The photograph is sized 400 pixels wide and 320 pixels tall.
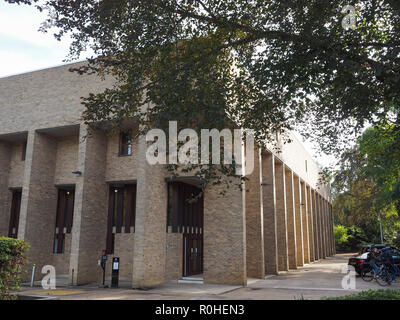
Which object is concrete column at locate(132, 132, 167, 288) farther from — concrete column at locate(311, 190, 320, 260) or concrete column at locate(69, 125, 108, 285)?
concrete column at locate(311, 190, 320, 260)

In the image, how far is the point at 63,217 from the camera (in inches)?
807

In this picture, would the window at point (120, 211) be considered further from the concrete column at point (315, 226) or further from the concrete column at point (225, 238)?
the concrete column at point (315, 226)

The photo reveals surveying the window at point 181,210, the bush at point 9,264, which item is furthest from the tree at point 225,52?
the window at point 181,210

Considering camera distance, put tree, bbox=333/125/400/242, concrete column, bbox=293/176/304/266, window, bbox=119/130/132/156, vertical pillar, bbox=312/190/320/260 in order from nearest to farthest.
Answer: tree, bbox=333/125/400/242
window, bbox=119/130/132/156
concrete column, bbox=293/176/304/266
vertical pillar, bbox=312/190/320/260

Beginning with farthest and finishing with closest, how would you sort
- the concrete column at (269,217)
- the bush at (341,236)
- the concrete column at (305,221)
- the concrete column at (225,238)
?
1. the bush at (341,236)
2. the concrete column at (305,221)
3. the concrete column at (269,217)
4. the concrete column at (225,238)

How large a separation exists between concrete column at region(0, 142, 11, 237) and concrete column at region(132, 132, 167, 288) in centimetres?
929

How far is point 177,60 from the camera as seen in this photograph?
9.19 metres

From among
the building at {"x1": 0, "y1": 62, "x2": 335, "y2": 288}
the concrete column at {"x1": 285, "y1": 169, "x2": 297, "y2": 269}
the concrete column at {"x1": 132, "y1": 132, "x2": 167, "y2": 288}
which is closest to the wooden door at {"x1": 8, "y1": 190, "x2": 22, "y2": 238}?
the building at {"x1": 0, "y1": 62, "x2": 335, "y2": 288}

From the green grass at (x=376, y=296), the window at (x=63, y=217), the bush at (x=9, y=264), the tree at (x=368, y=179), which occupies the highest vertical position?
the tree at (x=368, y=179)

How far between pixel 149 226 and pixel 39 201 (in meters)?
6.95

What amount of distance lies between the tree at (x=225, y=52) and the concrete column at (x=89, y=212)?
26.4ft

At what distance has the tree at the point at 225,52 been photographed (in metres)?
8.35

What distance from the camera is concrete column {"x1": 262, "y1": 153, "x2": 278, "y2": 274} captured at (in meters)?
22.0
